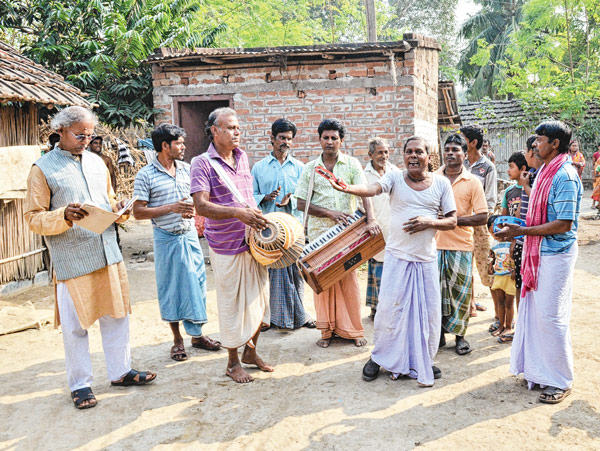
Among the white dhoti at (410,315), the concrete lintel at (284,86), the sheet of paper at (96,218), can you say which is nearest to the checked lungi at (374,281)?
the white dhoti at (410,315)

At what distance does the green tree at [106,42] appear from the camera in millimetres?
9406

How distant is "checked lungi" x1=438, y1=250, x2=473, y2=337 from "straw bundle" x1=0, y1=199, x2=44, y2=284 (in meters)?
5.46

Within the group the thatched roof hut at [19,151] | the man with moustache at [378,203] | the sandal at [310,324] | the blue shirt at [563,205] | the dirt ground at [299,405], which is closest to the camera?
the dirt ground at [299,405]

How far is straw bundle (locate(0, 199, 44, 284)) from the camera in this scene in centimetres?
723

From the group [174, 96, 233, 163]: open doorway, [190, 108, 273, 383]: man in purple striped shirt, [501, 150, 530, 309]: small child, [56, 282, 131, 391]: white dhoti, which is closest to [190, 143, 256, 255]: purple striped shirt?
[190, 108, 273, 383]: man in purple striped shirt

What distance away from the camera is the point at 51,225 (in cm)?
367

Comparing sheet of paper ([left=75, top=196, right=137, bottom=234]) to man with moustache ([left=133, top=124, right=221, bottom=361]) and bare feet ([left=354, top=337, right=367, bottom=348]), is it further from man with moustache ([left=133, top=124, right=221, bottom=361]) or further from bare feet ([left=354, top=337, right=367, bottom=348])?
bare feet ([left=354, top=337, right=367, bottom=348])

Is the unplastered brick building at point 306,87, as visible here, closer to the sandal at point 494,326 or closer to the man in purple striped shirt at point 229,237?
the sandal at point 494,326

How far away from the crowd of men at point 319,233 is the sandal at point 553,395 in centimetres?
1

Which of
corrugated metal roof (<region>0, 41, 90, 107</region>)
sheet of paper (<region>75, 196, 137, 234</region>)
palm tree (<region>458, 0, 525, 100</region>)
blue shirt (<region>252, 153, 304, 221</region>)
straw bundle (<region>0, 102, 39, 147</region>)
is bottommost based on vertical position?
sheet of paper (<region>75, 196, 137, 234</region>)

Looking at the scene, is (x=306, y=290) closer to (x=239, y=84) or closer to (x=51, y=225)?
(x=239, y=84)

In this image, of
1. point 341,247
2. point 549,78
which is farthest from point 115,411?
point 549,78

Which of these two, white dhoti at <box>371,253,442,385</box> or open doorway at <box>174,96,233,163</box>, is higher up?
Answer: open doorway at <box>174,96,233,163</box>

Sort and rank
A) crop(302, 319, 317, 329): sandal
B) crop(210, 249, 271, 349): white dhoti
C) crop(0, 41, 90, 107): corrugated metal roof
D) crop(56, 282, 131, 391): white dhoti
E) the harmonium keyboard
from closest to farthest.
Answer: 1. crop(56, 282, 131, 391): white dhoti
2. crop(210, 249, 271, 349): white dhoti
3. the harmonium keyboard
4. crop(302, 319, 317, 329): sandal
5. crop(0, 41, 90, 107): corrugated metal roof
